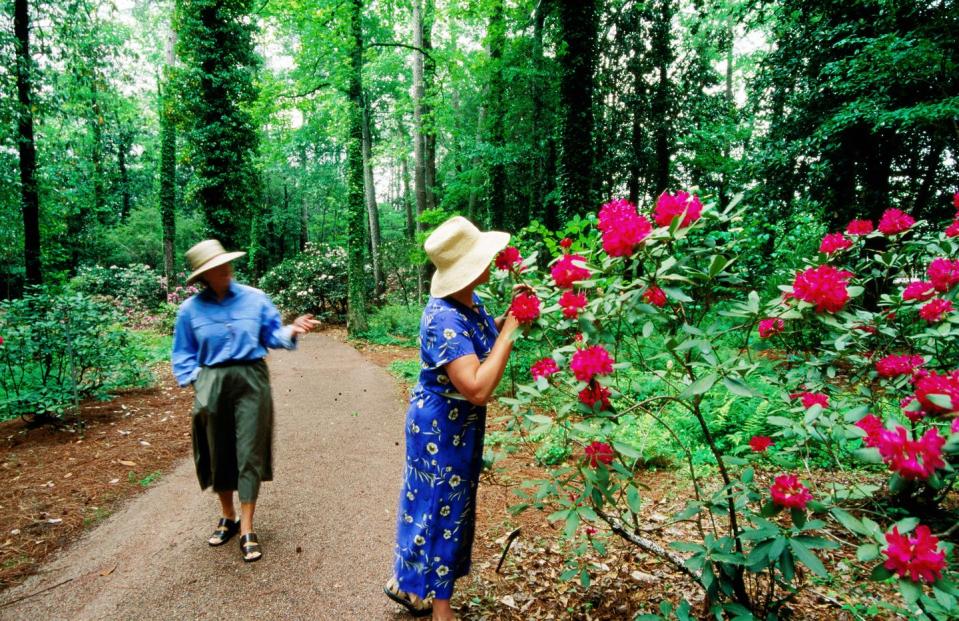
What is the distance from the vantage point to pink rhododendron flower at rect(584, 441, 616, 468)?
6.08ft

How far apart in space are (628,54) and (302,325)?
15158 mm

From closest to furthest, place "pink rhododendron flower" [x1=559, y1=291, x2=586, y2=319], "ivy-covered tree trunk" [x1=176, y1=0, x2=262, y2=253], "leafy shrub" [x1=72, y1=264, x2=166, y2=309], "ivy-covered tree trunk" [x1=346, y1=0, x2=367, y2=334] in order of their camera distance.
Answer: "pink rhododendron flower" [x1=559, y1=291, x2=586, y2=319] < "ivy-covered tree trunk" [x1=176, y1=0, x2=262, y2=253] < "ivy-covered tree trunk" [x1=346, y1=0, x2=367, y2=334] < "leafy shrub" [x1=72, y1=264, x2=166, y2=309]

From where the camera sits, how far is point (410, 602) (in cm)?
248

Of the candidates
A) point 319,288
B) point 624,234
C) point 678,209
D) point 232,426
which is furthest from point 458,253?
point 319,288

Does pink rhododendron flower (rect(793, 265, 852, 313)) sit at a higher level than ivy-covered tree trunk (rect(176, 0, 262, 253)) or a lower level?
lower

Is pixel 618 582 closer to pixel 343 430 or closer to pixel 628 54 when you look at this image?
pixel 343 430

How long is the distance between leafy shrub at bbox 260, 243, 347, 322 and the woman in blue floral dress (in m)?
14.3

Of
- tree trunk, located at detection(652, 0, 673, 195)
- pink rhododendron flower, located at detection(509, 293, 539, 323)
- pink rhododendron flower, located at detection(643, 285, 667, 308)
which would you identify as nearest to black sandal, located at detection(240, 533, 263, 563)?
pink rhododendron flower, located at detection(509, 293, 539, 323)

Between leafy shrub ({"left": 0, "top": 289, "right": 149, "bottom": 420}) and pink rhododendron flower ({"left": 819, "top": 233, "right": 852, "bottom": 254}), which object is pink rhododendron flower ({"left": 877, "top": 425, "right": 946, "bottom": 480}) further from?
leafy shrub ({"left": 0, "top": 289, "right": 149, "bottom": 420})

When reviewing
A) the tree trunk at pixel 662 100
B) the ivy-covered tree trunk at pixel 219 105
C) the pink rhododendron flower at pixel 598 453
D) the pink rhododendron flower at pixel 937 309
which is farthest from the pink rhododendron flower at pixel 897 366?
the tree trunk at pixel 662 100

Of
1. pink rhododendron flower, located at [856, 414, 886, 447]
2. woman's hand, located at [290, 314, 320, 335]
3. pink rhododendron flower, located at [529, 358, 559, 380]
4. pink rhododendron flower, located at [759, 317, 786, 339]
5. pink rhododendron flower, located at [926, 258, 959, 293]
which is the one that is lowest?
pink rhododendron flower, located at [856, 414, 886, 447]

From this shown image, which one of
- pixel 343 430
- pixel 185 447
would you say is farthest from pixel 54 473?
pixel 343 430

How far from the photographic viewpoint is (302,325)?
319 centimetres

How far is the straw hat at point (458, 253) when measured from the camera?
2.05m
